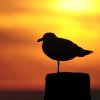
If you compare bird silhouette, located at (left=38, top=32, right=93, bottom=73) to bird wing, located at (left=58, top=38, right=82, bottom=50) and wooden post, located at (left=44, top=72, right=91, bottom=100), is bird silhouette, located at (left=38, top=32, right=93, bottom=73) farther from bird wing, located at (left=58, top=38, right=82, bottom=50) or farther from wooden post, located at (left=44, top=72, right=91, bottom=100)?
wooden post, located at (left=44, top=72, right=91, bottom=100)

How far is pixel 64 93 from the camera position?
5.50m

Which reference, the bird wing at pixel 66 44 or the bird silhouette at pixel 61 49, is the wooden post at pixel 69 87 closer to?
the bird silhouette at pixel 61 49

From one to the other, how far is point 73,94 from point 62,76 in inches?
17.2

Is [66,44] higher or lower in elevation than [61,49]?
higher

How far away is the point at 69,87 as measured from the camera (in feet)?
18.0

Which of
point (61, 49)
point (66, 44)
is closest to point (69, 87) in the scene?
point (61, 49)

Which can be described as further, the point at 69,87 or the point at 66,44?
the point at 66,44

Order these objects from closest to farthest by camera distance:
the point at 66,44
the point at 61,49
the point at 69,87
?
the point at 69,87 → the point at 61,49 → the point at 66,44

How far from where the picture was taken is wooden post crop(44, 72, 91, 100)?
546cm

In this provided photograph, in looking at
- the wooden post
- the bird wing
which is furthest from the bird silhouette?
the wooden post

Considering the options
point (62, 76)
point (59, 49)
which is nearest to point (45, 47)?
point (59, 49)

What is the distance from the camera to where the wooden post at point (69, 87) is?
17.9ft

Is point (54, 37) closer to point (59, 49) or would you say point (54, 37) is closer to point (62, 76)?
point (59, 49)

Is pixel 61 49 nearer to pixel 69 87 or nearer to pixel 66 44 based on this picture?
pixel 66 44
